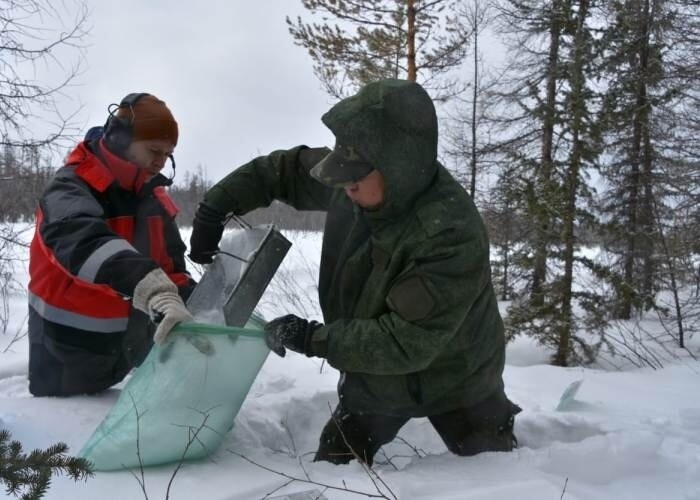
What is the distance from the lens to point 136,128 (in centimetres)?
244

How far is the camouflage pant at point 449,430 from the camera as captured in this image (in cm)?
221

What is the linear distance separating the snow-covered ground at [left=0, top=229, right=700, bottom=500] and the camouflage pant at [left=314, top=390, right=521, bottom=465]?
0.10 meters

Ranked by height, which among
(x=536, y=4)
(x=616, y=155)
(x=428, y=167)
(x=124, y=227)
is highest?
(x=536, y=4)

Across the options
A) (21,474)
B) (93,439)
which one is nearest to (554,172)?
(93,439)

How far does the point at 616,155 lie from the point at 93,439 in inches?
504

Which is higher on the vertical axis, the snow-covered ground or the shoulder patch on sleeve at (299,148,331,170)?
the shoulder patch on sleeve at (299,148,331,170)

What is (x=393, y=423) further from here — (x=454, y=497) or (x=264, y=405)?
(x=264, y=405)

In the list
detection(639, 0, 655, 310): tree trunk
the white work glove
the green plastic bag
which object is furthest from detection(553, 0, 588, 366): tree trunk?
the white work glove

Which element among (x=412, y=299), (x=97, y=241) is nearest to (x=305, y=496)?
(x=412, y=299)

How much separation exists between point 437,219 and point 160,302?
3.39ft

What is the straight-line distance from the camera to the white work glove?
5.32 feet

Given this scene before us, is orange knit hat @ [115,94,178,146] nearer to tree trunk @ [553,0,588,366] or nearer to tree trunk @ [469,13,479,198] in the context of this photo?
tree trunk @ [553,0,588,366]

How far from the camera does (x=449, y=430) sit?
224cm

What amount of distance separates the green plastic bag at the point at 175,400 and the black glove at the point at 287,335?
5 cm
